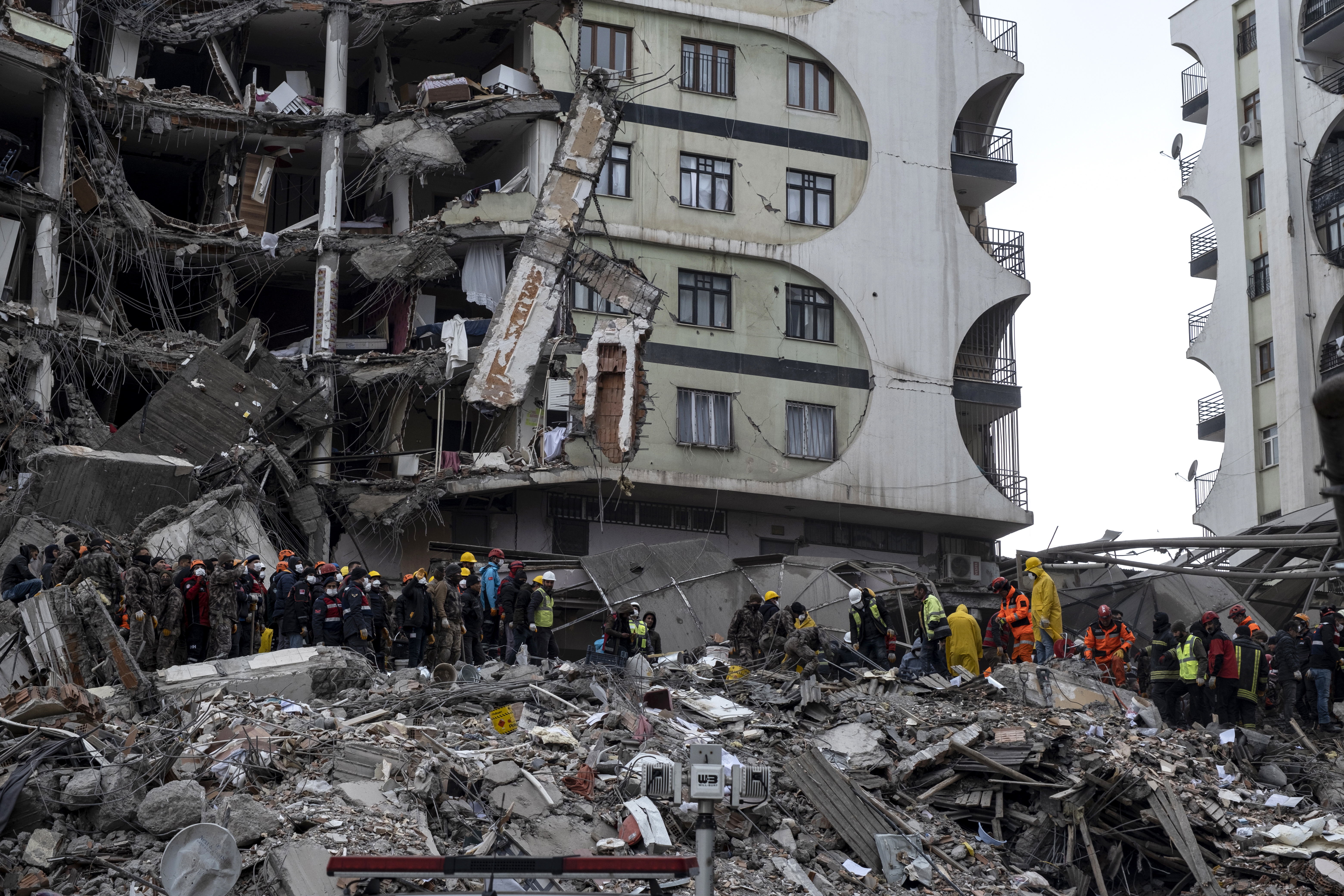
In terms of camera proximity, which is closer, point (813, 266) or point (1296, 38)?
point (813, 266)

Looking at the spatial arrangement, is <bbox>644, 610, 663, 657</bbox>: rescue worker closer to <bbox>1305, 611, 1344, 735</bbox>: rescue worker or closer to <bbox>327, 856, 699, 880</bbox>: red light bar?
<bbox>1305, 611, 1344, 735</bbox>: rescue worker

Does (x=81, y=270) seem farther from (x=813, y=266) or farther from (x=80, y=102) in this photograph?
(x=813, y=266)

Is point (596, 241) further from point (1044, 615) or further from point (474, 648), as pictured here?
point (1044, 615)

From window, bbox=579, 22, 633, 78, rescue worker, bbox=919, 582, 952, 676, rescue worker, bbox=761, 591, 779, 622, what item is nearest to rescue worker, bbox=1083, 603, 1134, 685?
rescue worker, bbox=919, 582, 952, 676

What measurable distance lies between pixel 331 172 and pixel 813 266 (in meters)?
11.7

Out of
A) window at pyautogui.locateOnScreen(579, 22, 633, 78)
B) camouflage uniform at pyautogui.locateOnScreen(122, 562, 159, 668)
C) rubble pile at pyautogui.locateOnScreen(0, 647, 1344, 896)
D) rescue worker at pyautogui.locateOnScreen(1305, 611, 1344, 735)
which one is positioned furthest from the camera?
window at pyautogui.locateOnScreen(579, 22, 633, 78)

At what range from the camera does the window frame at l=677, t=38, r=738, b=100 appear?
36.7 m

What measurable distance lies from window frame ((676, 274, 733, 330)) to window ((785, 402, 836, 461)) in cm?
260

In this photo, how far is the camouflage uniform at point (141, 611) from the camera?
1923cm

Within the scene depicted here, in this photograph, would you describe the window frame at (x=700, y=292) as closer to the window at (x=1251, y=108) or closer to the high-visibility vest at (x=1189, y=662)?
the window at (x=1251, y=108)

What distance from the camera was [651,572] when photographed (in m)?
30.0

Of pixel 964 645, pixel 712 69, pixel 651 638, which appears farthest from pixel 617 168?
pixel 964 645

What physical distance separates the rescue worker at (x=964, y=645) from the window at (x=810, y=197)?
1810 cm

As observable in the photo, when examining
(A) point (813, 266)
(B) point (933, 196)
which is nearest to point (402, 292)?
(A) point (813, 266)
